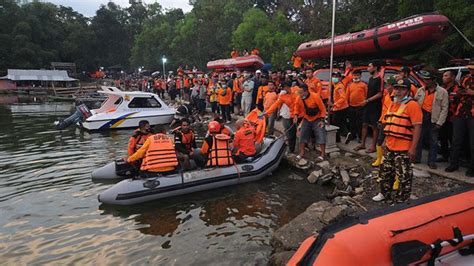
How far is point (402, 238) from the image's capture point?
9.29ft

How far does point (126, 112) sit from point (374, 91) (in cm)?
951

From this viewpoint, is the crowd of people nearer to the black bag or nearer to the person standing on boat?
the black bag

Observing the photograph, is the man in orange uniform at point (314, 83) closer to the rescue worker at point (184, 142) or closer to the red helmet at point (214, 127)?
the red helmet at point (214, 127)

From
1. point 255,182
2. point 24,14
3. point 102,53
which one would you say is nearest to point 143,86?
point 255,182

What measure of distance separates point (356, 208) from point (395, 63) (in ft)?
12.3

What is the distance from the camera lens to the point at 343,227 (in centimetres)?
286

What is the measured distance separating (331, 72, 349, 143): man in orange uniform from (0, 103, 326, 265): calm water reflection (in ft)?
6.02

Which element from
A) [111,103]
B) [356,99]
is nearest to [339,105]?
[356,99]

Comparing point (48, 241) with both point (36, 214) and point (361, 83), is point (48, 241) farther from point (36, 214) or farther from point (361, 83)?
point (361, 83)

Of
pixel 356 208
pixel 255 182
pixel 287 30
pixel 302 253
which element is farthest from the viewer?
pixel 287 30

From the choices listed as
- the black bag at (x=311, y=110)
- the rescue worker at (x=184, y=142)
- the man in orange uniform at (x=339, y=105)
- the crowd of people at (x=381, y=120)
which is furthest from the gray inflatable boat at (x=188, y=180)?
the man in orange uniform at (x=339, y=105)

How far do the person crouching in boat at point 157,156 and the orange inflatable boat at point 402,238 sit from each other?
3.73m

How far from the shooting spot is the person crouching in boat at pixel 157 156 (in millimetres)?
6031

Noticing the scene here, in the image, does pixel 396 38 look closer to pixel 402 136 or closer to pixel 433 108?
pixel 433 108
